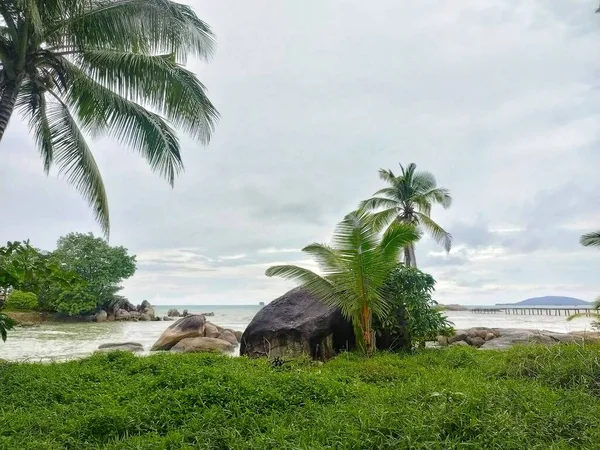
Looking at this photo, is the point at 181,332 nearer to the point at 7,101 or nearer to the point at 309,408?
the point at 7,101

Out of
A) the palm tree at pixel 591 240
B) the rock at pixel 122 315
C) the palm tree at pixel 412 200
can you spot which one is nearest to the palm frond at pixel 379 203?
the palm tree at pixel 412 200

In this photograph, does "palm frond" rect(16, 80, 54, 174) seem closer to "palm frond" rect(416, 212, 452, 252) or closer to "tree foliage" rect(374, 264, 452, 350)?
"tree foliage" rect(374, 264, 452, 350)

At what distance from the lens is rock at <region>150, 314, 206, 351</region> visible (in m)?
12.8

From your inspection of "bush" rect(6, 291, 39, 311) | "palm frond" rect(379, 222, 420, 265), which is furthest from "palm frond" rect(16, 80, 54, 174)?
"bush" rect(6, 291, 39, 311)

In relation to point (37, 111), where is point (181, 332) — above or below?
below

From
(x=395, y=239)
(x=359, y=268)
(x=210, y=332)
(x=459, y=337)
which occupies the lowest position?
(x=459, y=337)

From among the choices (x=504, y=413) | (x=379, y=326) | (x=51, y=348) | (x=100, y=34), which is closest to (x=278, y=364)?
(x=379, y=326)

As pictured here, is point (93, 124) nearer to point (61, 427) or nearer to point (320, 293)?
point (320, 293)

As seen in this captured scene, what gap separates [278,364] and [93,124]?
6341 millimetres

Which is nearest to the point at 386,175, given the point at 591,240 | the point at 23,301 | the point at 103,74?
the point at 591,240

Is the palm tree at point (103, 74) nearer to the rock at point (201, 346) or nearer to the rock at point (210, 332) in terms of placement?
the rock at point (201, 346)

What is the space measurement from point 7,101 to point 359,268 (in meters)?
6.38

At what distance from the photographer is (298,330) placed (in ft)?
26.9

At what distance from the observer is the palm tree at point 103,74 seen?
6.87 metres
